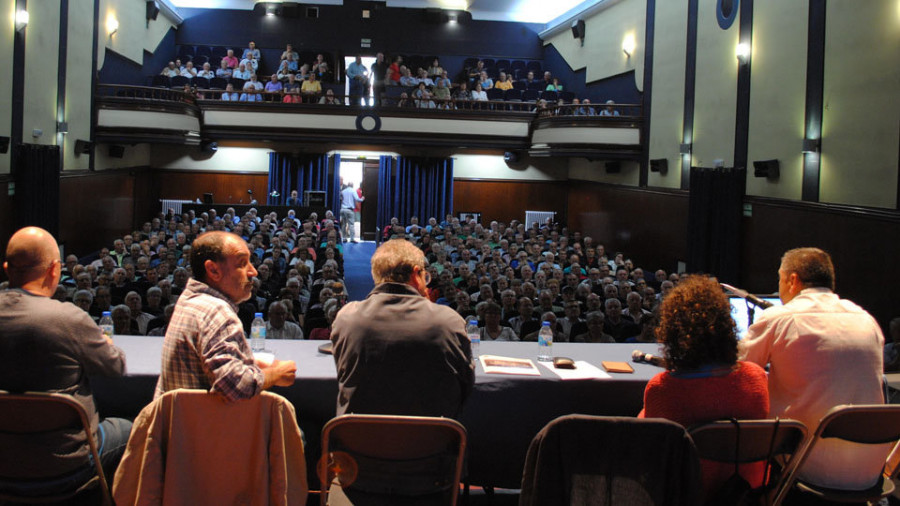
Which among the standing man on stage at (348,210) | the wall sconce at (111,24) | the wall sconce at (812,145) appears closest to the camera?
the wall sconce at (812,145)

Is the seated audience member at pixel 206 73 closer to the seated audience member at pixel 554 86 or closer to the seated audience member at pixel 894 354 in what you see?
the seated audience member at pixel 554 86

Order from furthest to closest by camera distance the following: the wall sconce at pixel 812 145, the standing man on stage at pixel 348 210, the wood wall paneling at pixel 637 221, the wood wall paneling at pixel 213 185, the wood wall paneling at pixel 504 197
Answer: the wood wall paneling at pixel 504 197, the wood wall paneling at pixel 213 185, the standing man on stage at pixel 348 210, the wood wall paneling at pixel 637 221, the wall sconce at pixel 812 145

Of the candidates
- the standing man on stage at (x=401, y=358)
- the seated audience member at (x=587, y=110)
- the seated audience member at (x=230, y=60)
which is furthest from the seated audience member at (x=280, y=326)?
the seated audience member at (x=230, y=60)

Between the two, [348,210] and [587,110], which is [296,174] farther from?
[587,110]

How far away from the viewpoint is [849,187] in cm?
892

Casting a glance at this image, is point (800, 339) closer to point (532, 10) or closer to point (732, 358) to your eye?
point (732, 358)

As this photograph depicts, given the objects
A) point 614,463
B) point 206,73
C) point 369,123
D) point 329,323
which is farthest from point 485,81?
point 614,463

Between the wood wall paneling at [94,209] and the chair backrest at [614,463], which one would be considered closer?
the chair backrest at [614,463]

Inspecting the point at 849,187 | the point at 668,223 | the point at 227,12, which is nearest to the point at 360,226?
the point at 227,12

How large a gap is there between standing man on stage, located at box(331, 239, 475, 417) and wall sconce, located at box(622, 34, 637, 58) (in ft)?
46.3

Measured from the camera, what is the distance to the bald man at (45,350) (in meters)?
2.45

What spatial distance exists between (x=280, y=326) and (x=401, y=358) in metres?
4.00

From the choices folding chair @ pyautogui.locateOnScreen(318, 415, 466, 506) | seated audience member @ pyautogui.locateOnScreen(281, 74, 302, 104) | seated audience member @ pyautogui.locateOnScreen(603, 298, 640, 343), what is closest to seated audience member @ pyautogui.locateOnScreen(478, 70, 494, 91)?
seated audience member @ pyautogui.locateOnScreen(281, 74, 302, 104)

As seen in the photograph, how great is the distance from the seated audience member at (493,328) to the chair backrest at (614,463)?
4.08 metres
